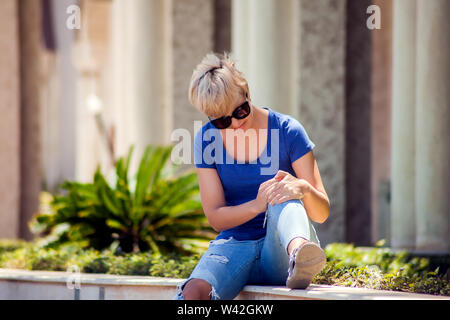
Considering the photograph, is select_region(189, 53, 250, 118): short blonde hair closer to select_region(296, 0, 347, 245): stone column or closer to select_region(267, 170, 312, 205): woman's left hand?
select_region(267, 170, 312, 205): woman's left hand

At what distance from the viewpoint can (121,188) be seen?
18.5ft

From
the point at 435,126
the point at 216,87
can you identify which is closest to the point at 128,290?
the point at 216,87

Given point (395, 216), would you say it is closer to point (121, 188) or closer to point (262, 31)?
point (262, 31)

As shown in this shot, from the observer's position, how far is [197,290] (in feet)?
9.22

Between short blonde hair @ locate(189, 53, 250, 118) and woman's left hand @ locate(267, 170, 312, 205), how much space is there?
40 cm

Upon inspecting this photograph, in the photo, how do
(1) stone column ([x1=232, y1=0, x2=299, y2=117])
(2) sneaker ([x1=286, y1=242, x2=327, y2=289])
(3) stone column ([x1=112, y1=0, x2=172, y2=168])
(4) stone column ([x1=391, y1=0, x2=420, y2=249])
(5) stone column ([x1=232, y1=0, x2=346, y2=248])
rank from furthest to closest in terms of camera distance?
1. (3) stone column ([x1=112, y1=0, x2=172, y2=168])
2. (5) stone column ([x1=232, y1=0, x2=346, y2=248])
3. (1) stone column ([x1=232, y1=0, x2=299, y2=117])
4. (4) stone column ([x1=391, y1=0, x2=420, y2=249])
5. (2) sneaker ([x1=286, y1=242, x2=327, y2=289])

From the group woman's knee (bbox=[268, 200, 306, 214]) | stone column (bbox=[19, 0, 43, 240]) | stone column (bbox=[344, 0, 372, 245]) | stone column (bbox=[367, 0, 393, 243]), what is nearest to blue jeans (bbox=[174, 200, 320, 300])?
woman's knee (bbox=[268, 200, 306, 214])

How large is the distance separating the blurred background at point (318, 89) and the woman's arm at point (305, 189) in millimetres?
2663

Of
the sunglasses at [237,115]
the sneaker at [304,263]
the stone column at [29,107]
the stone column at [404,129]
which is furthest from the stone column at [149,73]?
the sneaker at [304,263]

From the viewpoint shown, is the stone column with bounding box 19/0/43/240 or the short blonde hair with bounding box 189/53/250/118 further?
the stone column with bounding box 19/0/43/240

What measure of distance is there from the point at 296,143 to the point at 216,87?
47 cm

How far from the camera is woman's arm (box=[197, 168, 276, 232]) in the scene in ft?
9.77

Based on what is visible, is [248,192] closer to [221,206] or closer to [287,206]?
[221,206]

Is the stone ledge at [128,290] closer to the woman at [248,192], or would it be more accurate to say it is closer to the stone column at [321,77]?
the woman at [248,192]
